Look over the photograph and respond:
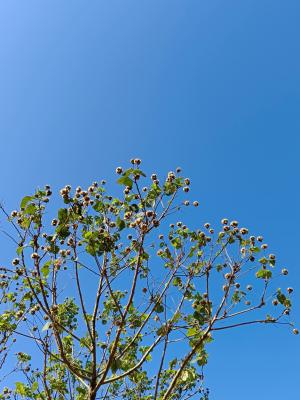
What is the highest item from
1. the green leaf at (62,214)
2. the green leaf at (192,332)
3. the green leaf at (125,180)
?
the green leaf at (125,180)

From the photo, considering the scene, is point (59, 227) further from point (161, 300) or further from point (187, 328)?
point (187, 328)

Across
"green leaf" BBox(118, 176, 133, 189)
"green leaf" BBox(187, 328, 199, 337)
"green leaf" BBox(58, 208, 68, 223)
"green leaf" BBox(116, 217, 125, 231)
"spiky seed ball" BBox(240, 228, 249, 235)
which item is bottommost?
"green leaf" BBox(187, 328, 199, 337)

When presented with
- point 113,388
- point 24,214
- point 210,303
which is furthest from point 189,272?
point 113,388

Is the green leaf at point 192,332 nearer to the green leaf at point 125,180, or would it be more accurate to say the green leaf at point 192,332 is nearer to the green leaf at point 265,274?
the green leaf at point 265,274

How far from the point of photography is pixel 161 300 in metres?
5.95

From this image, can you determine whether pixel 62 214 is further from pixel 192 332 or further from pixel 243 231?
pixel 243 231

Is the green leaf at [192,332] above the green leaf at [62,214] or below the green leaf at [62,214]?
below

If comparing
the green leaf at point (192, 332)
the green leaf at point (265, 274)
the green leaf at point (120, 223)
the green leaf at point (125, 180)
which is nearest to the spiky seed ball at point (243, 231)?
the green leaf at point (265, 274)

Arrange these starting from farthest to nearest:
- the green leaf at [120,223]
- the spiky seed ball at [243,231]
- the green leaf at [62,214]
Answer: the spiky seed ball at [243,231], the green leaf at [120,223], the green leaf at [62,214]

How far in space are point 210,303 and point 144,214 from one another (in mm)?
1643

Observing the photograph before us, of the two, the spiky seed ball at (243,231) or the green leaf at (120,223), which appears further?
the spiky seed ball at (243,231)

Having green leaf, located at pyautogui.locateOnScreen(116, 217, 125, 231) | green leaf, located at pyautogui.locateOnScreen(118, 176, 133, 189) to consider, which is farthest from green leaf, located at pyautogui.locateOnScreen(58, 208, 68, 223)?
green leaf, located at pyautogui.locateOnScreen(118, 176, 133, 189)

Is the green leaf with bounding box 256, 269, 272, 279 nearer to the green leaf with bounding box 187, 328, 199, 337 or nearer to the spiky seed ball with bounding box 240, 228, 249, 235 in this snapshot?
the spiky seed ball with bounding box 240, 228, 249, 235

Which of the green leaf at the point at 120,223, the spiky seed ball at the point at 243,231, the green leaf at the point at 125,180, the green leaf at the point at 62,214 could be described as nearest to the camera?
the green leaf at the point at 125,180
